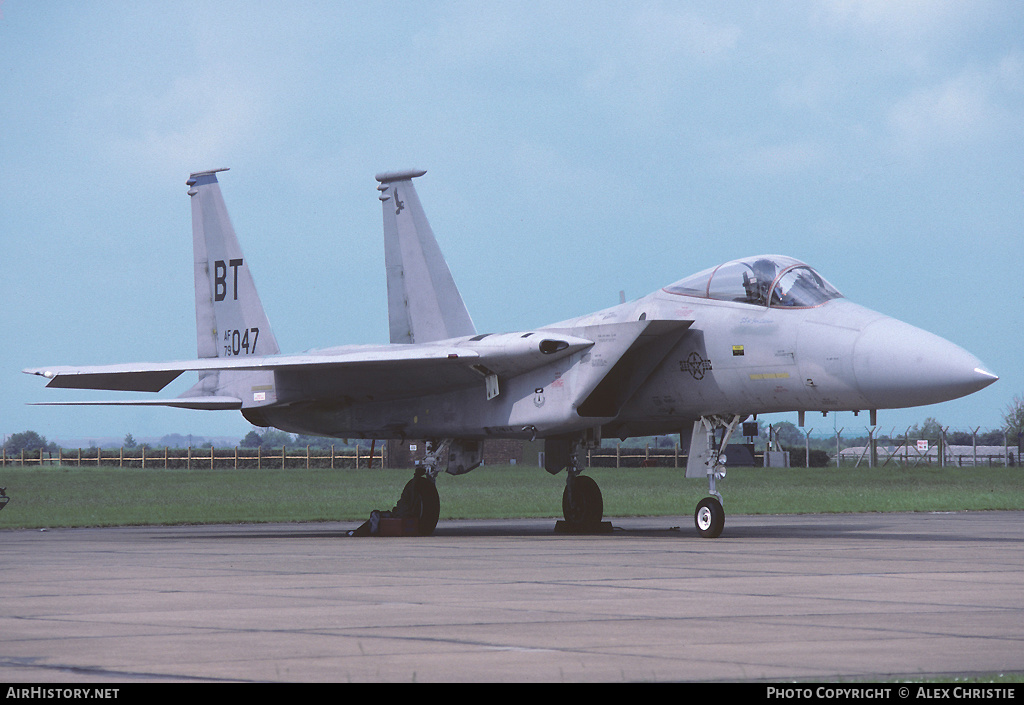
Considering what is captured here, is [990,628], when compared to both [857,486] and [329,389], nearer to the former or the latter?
[329,389]

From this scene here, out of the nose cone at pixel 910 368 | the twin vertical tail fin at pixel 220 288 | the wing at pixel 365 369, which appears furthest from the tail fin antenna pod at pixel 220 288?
the nose cone at pixel 910 368

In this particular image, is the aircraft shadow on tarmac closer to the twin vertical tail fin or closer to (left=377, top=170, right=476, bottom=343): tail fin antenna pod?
the twin vertical tail fin

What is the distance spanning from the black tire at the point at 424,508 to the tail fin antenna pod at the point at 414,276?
3.62 meters

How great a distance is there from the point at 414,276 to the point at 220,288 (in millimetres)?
3024

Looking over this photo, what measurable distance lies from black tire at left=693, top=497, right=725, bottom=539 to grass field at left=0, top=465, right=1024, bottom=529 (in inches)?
→ 291

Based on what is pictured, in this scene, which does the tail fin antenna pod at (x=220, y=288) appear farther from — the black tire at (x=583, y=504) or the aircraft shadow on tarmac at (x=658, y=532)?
the black tire at (x=583, y=504)

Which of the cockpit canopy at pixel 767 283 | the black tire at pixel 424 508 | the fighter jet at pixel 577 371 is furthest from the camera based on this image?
the black tire at pixel 424 508

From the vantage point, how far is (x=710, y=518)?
1473 centimetres

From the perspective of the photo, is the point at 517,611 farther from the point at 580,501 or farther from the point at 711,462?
the point at 580,501

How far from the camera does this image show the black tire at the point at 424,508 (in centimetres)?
1722

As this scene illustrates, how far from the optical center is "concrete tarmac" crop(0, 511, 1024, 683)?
19.1 feet

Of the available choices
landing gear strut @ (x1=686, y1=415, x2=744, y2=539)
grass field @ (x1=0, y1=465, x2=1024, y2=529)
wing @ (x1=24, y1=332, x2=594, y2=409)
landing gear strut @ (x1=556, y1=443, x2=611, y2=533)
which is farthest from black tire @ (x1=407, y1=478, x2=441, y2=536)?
grass field @ (x1=0, y1=465, x2=1024, y2=529)

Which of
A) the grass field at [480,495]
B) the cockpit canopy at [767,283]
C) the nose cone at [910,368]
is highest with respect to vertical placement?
the cockpit canopy at [767,283]

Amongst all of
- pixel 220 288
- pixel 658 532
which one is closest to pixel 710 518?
pixel 658 532
